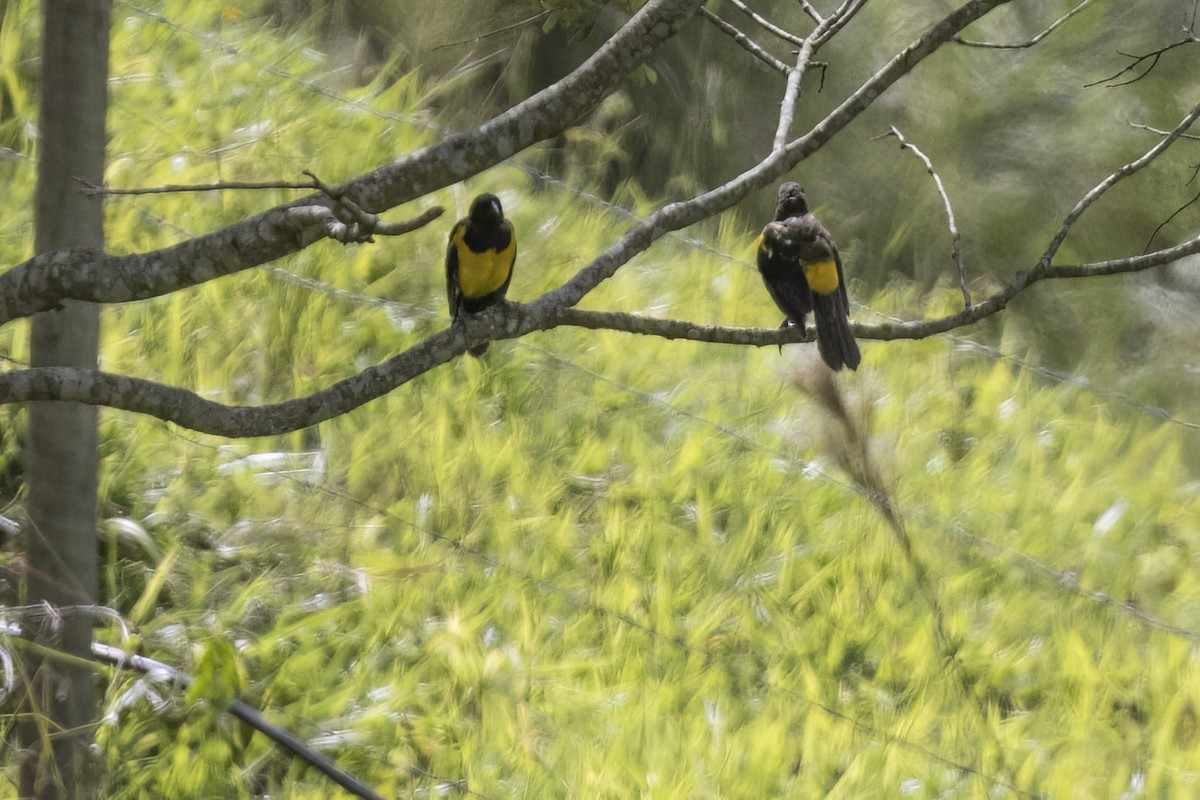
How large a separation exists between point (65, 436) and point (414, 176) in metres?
0.87

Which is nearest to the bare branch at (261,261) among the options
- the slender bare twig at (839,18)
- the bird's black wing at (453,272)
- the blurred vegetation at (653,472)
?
the blurred vegetation at (653,472)

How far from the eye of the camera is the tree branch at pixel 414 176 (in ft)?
4.50

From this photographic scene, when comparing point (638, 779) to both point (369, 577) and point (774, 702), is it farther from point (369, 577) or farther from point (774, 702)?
point (369, 577)

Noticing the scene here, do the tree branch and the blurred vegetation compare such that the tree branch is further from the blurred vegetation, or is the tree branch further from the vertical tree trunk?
the blurred vegetation

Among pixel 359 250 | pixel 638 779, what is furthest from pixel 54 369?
pixel 359 250

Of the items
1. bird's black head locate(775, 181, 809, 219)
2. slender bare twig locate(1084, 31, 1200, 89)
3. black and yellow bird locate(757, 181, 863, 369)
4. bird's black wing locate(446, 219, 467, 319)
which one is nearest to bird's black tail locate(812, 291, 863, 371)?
black and yellow bird locate(757, 181, 863, 369)

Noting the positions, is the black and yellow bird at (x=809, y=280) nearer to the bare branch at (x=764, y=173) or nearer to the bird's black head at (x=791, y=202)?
the bird's black head at (x=791, y=202)

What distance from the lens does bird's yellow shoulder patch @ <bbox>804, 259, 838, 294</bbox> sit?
3.16 metres

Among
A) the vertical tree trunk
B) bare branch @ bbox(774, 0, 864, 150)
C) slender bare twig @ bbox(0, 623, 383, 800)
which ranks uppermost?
bare branch @ bbox(774, 0, 864, 150)

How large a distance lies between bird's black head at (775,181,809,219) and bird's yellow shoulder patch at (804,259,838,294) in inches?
12.4

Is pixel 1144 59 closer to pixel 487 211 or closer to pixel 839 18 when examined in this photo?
pixel 839 18

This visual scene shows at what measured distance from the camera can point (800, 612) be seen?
325 cm

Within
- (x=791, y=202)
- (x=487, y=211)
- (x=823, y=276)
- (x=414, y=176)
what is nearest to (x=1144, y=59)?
(x=791, y=202)

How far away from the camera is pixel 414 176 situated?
1.38 meters
